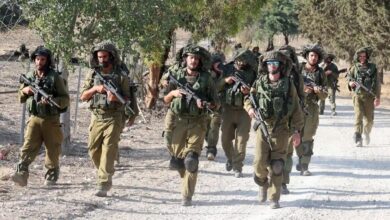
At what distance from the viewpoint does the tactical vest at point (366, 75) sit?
15117 mm

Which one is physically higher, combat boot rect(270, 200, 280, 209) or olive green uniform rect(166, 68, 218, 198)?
olive green uniform rect(166, 68, 218, 198)

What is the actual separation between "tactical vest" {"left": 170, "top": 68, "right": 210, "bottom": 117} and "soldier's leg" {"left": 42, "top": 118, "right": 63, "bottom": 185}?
1642mm

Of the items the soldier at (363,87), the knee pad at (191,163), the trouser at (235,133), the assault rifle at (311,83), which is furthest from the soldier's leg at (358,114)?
the knee pad at (191,163)

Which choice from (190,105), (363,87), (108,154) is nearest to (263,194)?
(190,105)

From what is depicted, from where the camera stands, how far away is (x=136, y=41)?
11.6 m

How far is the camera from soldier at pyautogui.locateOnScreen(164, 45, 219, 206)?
929cm

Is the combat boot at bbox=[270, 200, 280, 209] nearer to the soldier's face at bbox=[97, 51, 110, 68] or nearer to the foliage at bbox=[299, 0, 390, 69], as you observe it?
the soldier's face at bbox=[97, 51, 110, 68]

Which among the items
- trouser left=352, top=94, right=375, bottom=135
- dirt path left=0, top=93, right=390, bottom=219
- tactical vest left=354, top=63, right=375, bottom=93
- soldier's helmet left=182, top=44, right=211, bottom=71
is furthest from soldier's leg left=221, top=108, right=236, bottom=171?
trouser left=352, top=94, right=375, bottom=135

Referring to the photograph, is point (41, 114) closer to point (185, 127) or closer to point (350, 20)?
point (185, 127)

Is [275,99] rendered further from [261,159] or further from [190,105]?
[190,105]

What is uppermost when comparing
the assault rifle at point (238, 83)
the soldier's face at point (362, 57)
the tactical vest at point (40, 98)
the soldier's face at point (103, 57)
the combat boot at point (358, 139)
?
the soldier's face at point (362, 57)

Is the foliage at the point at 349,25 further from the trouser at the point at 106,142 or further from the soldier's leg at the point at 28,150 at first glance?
the soldier's leg at the point at 28,150

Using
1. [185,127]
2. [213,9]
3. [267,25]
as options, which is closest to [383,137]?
[213,9]

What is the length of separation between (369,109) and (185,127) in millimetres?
7344
